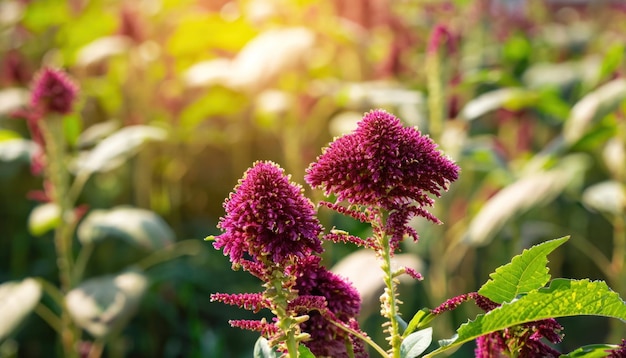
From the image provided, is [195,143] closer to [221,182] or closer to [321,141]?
[221,182]

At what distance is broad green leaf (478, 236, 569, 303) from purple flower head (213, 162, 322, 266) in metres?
0.14

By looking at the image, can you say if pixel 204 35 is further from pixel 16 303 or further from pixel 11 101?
pixel 16 303

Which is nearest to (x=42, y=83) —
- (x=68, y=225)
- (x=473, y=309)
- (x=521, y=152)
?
(x=68, y=225)

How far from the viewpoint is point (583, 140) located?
5.76ft

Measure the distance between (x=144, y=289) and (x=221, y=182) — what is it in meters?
1.23

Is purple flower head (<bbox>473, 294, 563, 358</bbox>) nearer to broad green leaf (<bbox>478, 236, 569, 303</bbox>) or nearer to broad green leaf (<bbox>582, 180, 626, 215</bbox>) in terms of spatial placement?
broad green leaf (<bbox>478, 236, 569, 303</bbox>)

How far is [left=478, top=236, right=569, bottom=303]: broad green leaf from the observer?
24.2 inches

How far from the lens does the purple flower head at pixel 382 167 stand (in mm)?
616

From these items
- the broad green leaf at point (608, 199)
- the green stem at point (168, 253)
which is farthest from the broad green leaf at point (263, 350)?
the broad green leaf at point (608, 199)

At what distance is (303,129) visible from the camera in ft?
8.34

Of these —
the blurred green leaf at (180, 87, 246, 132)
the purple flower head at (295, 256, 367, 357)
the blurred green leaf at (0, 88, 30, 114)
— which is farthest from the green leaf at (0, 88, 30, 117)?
the purple flower head at (295, 256, 367, 357)

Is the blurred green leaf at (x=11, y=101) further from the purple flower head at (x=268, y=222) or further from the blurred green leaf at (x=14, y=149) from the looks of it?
the purple flower head at (x=268, y=222)

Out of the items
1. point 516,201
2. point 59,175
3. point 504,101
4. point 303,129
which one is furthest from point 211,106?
point 516,201

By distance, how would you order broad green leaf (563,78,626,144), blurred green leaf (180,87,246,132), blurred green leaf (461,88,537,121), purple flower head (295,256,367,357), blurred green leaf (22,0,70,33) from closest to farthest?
1. purple flower head (295,256,367,357)
2. broad green leaf (563,78,626,144)
3. blurred green leaf (461,88,537,121)
4. blurred green leaf (180,87,246,132)
5. blurred green leaf (22,0,70,33)
